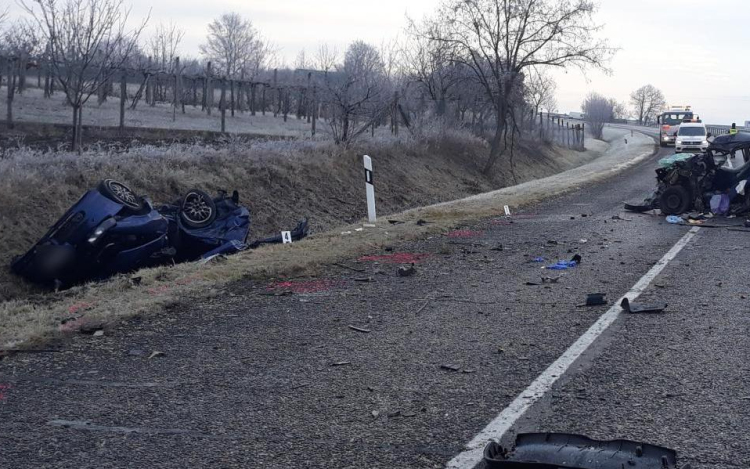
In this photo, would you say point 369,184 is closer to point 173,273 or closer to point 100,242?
point 100,242

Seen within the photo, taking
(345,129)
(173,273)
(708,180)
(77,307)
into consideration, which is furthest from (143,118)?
(77,307)

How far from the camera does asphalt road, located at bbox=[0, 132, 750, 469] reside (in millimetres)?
4387

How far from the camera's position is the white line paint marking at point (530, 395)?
423cm

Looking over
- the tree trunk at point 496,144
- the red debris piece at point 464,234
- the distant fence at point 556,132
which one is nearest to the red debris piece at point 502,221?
the red debris piece at point 464,234

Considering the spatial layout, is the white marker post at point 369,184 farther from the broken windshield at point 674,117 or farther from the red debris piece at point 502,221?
the broken windshield at point 674,117

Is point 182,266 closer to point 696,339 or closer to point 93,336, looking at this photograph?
point 93,336

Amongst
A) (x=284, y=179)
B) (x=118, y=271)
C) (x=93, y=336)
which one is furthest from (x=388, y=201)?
(x=93, y=336)

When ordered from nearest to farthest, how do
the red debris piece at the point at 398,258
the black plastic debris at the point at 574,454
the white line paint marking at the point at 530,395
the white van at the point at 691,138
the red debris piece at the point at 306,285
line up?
1. the black plastic debris at the point at 574,454
2. the white line paint marking at the point at 530,395
3. the red debris piece at the point at 306,285
4. the red debris piece at the point at 398,258
5. the white van at the point at 691,138

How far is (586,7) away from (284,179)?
715 inches

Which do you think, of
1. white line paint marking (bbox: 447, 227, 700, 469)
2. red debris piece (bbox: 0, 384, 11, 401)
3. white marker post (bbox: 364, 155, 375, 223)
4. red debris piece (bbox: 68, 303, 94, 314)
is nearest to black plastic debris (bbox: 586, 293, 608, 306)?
white line paint marking (bbox: 447, 227, 700, 469)

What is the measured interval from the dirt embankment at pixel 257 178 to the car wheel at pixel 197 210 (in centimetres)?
248

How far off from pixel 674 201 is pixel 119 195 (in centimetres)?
1102

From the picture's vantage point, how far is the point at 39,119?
3027cm

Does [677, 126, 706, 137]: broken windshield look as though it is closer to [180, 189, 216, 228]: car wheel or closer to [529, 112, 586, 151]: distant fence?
[529, 112, 586, 151]: distant fence
